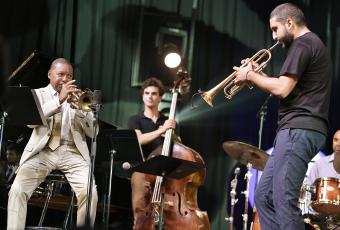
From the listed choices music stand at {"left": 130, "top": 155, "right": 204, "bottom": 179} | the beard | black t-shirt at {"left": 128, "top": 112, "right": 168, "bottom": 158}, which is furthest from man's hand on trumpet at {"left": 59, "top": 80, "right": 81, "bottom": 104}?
the beard

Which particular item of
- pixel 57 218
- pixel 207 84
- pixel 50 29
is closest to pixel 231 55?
pixel 207 84

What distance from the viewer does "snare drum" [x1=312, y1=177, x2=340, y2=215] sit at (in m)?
6.82

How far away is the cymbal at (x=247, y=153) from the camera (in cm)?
683

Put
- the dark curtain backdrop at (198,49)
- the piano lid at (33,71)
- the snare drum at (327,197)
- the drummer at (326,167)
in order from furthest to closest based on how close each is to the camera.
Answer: the dark curtain backdrop at (198,49)
the drummer at (326,167)
the snare drum at (327,197)
the piano lid at (33,71)

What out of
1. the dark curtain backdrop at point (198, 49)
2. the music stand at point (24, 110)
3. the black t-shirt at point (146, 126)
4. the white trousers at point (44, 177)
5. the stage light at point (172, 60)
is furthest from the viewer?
the stage light at point (172, 60)

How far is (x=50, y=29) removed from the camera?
8.05 metres

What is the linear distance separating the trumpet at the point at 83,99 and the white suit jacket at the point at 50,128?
0.56 ft

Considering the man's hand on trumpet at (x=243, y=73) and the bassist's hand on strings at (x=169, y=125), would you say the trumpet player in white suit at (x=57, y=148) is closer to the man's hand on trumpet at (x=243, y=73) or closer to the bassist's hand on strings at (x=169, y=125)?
the bassist's hand on strings at (x=169, y=125)

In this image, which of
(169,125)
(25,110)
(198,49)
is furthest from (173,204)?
(198,49)

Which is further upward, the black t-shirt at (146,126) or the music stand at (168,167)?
the black t-shirt at (146,126)

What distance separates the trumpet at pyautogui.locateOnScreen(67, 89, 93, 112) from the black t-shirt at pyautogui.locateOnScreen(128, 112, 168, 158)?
1.28 meters

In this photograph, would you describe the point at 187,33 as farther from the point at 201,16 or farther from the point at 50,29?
the point at 50,29

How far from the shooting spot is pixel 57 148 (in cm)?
621

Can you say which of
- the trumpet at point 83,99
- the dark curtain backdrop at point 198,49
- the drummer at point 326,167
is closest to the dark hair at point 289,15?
the trumpet at point 83,99
